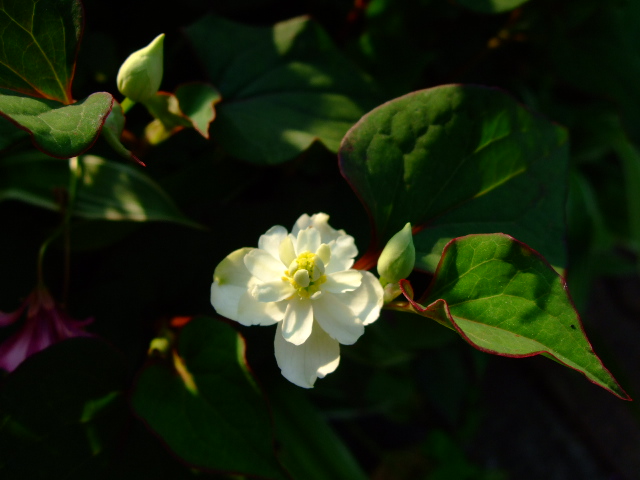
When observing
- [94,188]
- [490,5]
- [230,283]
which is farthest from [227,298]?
[490,5]

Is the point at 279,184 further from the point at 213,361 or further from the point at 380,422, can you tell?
the point at 380,422

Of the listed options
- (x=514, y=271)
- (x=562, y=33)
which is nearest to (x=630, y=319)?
(x=562, y=33)

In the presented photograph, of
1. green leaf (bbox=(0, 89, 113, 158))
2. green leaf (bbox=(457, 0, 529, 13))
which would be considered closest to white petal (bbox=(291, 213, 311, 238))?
green leaf (bbox=(0, 89, 113, 158))

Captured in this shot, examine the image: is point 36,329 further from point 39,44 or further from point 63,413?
point 39,44

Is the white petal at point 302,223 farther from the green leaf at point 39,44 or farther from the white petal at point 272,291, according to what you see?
the green leaf at point 39,44

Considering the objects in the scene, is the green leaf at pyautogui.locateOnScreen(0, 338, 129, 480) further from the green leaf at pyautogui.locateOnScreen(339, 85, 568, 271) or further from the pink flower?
the green leaf at pyautogui.locateOnScreen(339, 85, 568, 271)
